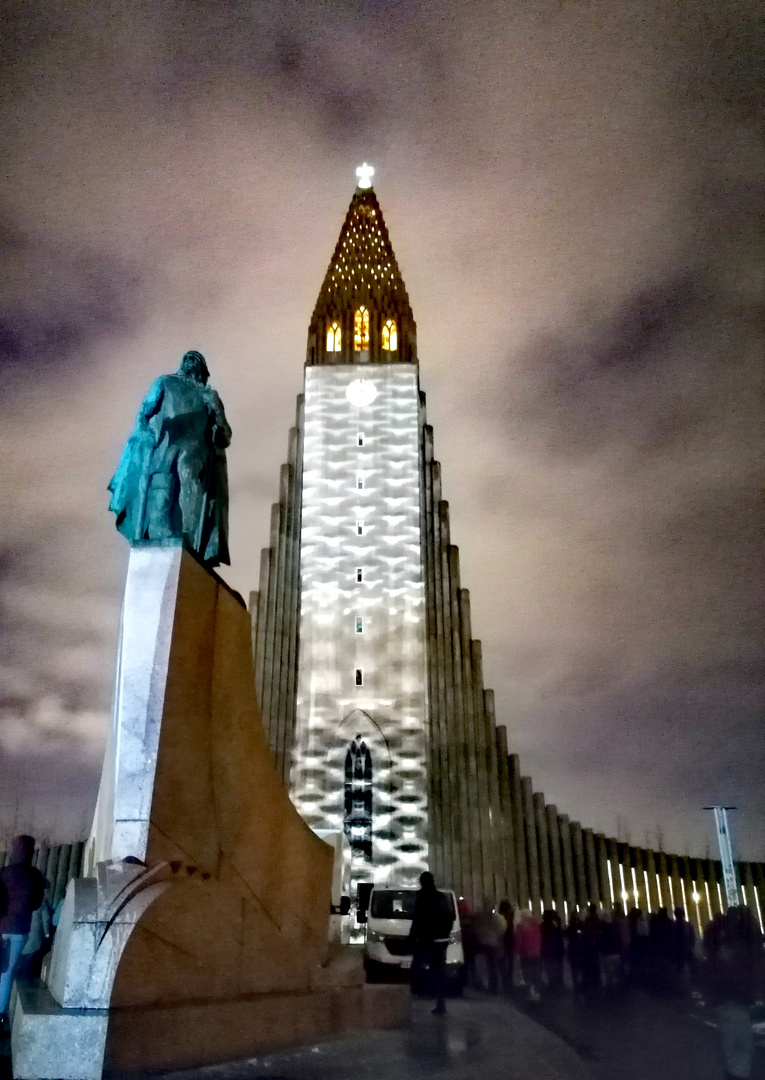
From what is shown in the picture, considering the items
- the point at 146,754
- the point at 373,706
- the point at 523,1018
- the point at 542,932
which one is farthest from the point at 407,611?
the point at 146,754

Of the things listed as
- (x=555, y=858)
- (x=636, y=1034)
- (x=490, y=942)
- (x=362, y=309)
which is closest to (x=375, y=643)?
Answer: (x=555, y=858)

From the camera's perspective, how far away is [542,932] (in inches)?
455

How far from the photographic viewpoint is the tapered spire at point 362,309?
2867 cm

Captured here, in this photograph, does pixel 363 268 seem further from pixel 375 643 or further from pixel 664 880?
pixel 664 880

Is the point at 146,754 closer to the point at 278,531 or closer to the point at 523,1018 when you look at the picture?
the point at 523,1018

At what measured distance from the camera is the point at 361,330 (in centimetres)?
2931

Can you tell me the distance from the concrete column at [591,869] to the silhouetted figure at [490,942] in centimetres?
1623

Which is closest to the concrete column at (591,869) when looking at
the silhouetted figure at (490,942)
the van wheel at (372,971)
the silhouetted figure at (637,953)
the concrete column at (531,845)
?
the concrete column at (531,845)

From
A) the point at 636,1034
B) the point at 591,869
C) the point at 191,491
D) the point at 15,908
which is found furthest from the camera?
the point at 591,869

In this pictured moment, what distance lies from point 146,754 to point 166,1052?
4.86 feet

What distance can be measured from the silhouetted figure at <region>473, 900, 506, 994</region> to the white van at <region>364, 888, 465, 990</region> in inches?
11.2

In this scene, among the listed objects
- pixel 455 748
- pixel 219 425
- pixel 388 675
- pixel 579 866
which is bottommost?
pixel 579 866

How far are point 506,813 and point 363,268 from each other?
2077cm

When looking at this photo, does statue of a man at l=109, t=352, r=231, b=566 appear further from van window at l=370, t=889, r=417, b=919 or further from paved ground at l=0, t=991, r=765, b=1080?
van window at l=370, t=889, r=417, b=919
